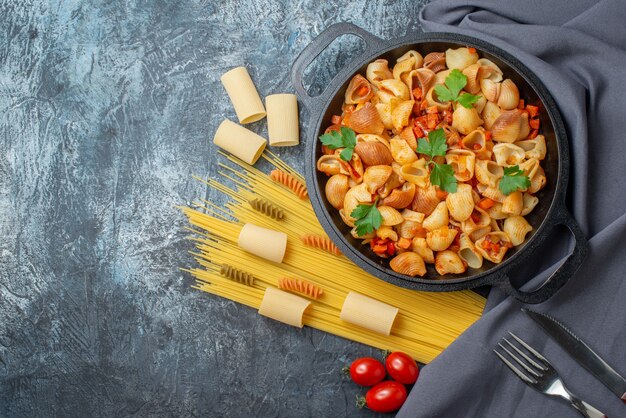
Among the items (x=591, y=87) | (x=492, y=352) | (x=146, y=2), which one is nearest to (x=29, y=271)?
(x=146, y=2)

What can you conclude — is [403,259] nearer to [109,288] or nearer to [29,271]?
[109,288]

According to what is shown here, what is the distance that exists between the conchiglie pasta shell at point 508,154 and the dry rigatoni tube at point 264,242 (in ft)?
3.01

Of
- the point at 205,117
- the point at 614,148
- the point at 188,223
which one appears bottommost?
the point at 188,223

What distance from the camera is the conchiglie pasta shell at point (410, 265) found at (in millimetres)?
2689

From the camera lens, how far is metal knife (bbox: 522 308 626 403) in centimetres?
271

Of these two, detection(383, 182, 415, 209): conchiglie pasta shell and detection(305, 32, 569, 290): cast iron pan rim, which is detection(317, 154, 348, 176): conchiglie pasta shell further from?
detection(383, 182, 415, 209): conchiglie pasta shell

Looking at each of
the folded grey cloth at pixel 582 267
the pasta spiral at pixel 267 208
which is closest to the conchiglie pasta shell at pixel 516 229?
the folded grey cloth at pixel 582 267

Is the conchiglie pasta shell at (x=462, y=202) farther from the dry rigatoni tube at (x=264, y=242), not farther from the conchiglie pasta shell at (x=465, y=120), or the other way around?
the dry rigatoni tube at (x=264, y=242)

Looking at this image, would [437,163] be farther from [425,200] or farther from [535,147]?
[535,147]

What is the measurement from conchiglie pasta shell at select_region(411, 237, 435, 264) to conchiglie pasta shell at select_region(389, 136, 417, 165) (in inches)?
11.9

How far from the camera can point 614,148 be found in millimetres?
2752

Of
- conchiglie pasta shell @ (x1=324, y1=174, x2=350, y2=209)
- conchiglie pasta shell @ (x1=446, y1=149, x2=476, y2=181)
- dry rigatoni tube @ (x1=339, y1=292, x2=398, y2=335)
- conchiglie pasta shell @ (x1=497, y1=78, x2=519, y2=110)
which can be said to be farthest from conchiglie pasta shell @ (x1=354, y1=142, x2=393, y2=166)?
dry rigatoni tube @ (x1=339, y1=292, x2=398, y2=335)

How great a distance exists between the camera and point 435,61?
9.04 feet

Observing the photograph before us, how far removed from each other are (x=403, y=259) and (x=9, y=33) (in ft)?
6.67
